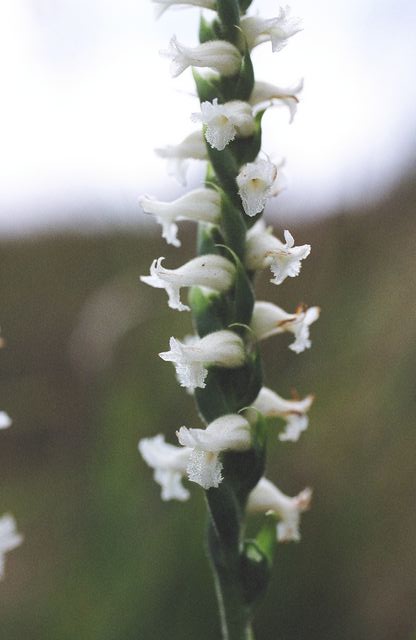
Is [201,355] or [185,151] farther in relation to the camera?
[185,151]

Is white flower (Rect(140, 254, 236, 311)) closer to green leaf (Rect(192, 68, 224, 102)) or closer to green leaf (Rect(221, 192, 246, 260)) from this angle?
green leaf (Rect(221, 192, 246, 260))

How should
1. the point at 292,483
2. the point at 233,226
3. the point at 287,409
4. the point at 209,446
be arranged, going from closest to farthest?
the point at 209,446 → the point at 233,226 → the point at 287,409 → the point at 292,483

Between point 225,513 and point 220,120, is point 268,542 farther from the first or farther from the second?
point 220,120

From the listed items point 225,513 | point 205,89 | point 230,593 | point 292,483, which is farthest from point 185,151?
point 292,483

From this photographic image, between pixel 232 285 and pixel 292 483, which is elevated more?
pixel 232 285

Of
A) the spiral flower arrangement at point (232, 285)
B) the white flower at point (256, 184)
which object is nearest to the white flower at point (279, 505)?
the spiral flower arrangement at point (232, 285)

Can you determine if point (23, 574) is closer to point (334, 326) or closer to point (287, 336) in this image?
point (287, 336)

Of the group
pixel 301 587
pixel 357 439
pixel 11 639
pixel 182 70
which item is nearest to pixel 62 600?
pixel 11 639

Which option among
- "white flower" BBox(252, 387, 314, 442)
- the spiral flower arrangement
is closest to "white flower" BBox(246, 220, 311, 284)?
the spiral flower arrangement
